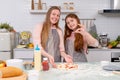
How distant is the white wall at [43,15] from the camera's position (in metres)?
4.34

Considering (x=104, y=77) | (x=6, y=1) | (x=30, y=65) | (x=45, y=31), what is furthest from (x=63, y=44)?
(x=6, y=1)

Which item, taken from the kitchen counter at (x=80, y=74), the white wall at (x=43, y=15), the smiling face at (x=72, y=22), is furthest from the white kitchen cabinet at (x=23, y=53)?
the kitchen counter at (x=80, y=74)

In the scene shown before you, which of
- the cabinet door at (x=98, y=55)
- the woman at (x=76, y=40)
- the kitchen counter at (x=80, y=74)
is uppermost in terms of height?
the woman at (x=76, y=40)

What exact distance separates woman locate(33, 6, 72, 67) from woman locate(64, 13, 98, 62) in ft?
0.34

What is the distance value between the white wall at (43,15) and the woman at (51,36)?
1642mm

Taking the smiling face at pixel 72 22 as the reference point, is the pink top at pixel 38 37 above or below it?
below

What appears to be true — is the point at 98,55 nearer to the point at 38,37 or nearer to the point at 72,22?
the point at 72,22

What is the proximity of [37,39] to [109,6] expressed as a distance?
7.35ft

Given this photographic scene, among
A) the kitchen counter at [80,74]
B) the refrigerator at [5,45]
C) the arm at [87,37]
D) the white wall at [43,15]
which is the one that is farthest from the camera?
the white wall at [43,15]

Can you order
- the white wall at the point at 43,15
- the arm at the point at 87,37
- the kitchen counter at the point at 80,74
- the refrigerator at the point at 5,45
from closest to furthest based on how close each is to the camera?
1. the kitchen counter at the point at 80,74
2. the arm at the point at 87,37
3. the refrigerator at the point at 5,45
4. the white wall at the point at 43,15

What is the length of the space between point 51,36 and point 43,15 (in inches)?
65.9

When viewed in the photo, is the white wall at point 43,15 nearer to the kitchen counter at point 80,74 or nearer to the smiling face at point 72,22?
the smiling face at point 72,22

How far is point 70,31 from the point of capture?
2734mm

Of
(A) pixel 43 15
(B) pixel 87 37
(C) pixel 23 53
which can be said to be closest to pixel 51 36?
(B) pixel 87 37
